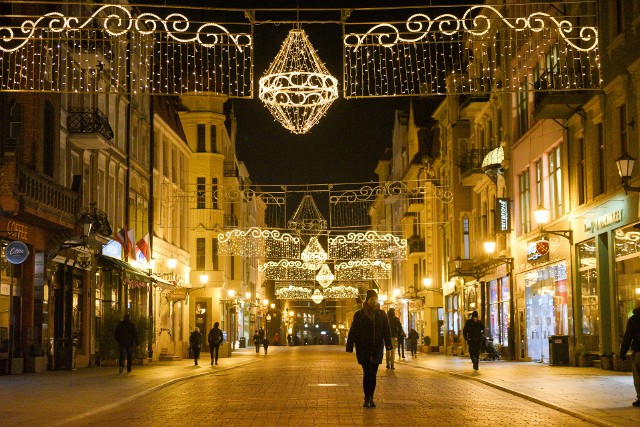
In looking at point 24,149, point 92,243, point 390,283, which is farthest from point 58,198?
point 390,283

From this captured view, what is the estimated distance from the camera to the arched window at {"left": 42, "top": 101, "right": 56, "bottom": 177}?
30375 mm

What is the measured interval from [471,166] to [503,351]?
8264 mm

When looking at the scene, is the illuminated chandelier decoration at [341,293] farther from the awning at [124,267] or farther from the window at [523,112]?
the awning at [124,267]

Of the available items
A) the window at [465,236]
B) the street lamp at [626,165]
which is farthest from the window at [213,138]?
the street lamp at [626,165]

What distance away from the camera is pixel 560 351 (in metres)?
31.3

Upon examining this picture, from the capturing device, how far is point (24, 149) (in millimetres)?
28672

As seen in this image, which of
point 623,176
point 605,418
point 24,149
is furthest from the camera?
point 24,149

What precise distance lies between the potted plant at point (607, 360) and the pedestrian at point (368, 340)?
1286cm

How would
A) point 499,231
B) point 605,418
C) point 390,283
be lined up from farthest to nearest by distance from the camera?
point 390,283 < point 499,231 < point 605,418

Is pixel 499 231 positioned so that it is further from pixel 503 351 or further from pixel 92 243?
pixel 92 243

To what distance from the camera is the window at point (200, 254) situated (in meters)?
62.5

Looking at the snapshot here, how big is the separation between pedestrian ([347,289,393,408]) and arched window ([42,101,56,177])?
54.6 feet

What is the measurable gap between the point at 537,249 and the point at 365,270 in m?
46.3

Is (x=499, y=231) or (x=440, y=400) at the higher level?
(x=499, y=231)
